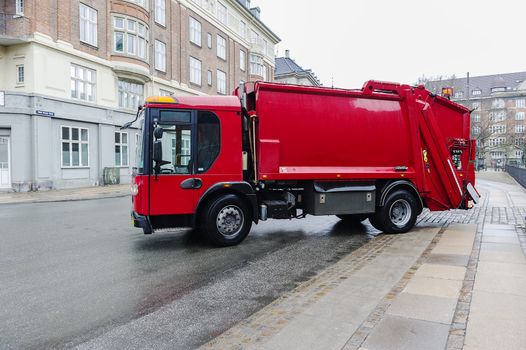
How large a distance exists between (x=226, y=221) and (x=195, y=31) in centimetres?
3105

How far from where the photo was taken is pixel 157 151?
671 cm

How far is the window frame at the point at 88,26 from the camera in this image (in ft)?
76.2

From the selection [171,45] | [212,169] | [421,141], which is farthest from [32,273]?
[171,45]

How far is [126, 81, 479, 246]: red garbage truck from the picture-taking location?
23.2 ft

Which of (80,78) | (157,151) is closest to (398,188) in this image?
(157,151)

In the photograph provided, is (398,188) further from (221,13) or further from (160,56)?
(221,13)

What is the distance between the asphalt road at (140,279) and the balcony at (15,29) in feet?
48.1

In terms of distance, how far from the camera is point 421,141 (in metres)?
9.17

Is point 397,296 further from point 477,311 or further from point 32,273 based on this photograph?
point 32,273

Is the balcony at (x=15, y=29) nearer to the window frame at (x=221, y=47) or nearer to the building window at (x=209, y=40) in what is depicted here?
the building window at (x=209, y=40)

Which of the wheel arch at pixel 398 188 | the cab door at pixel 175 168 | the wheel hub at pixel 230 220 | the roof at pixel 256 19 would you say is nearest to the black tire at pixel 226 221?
the wheel hub at pixel 230 220

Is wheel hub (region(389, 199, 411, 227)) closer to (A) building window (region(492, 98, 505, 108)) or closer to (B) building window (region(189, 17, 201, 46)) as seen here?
(B) building window (region(189, 17, 201, 46))

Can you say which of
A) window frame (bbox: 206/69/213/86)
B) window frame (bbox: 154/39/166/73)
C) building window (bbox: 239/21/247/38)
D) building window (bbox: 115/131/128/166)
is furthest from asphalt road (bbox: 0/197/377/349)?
building window (bbox: 239/21/247/38)

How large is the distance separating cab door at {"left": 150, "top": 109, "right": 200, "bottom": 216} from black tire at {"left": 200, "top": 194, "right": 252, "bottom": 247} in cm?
36
